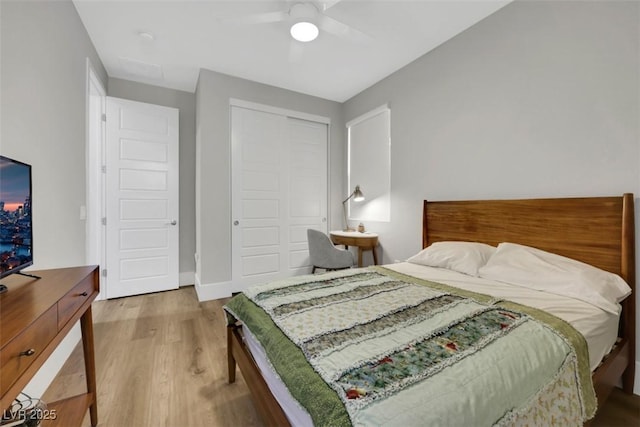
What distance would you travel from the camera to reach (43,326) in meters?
0.88

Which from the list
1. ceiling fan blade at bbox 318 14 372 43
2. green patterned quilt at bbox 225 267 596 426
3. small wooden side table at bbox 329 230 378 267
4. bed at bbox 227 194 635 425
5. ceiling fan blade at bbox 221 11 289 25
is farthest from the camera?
small wooden side table at bbox 329 230 378 267

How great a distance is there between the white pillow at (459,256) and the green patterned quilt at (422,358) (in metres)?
0.57

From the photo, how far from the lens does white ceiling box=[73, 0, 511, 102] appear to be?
7.22 ft

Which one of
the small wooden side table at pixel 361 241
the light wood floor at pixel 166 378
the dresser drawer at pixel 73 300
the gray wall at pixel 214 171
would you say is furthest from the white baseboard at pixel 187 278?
the dresser drawer at pixel 73 300

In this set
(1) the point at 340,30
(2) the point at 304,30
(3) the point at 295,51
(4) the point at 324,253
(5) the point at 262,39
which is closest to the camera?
(2) the point at 304,30

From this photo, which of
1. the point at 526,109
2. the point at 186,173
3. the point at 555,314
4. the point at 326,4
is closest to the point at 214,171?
the point at 186,173

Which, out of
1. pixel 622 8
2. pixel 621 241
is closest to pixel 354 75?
pixel 622 8

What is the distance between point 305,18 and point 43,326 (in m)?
2.41

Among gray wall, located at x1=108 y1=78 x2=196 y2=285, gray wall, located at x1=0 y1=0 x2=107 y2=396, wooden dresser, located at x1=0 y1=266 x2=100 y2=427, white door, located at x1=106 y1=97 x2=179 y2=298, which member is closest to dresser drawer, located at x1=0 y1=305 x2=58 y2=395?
wooden dresser, located at x1=0 y1=266 x2=100 y2=427

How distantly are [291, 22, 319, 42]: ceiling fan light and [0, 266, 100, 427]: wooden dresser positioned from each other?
219cm

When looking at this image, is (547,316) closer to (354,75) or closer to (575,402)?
(575,402)

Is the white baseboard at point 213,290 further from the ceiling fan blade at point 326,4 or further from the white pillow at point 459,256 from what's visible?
the ceiling fan blade at point 326,4

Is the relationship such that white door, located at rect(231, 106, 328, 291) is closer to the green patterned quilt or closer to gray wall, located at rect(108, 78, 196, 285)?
gray wall, located at rect(108, 78, 196, 285)

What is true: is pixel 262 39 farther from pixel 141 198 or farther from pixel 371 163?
pixel 141 198
